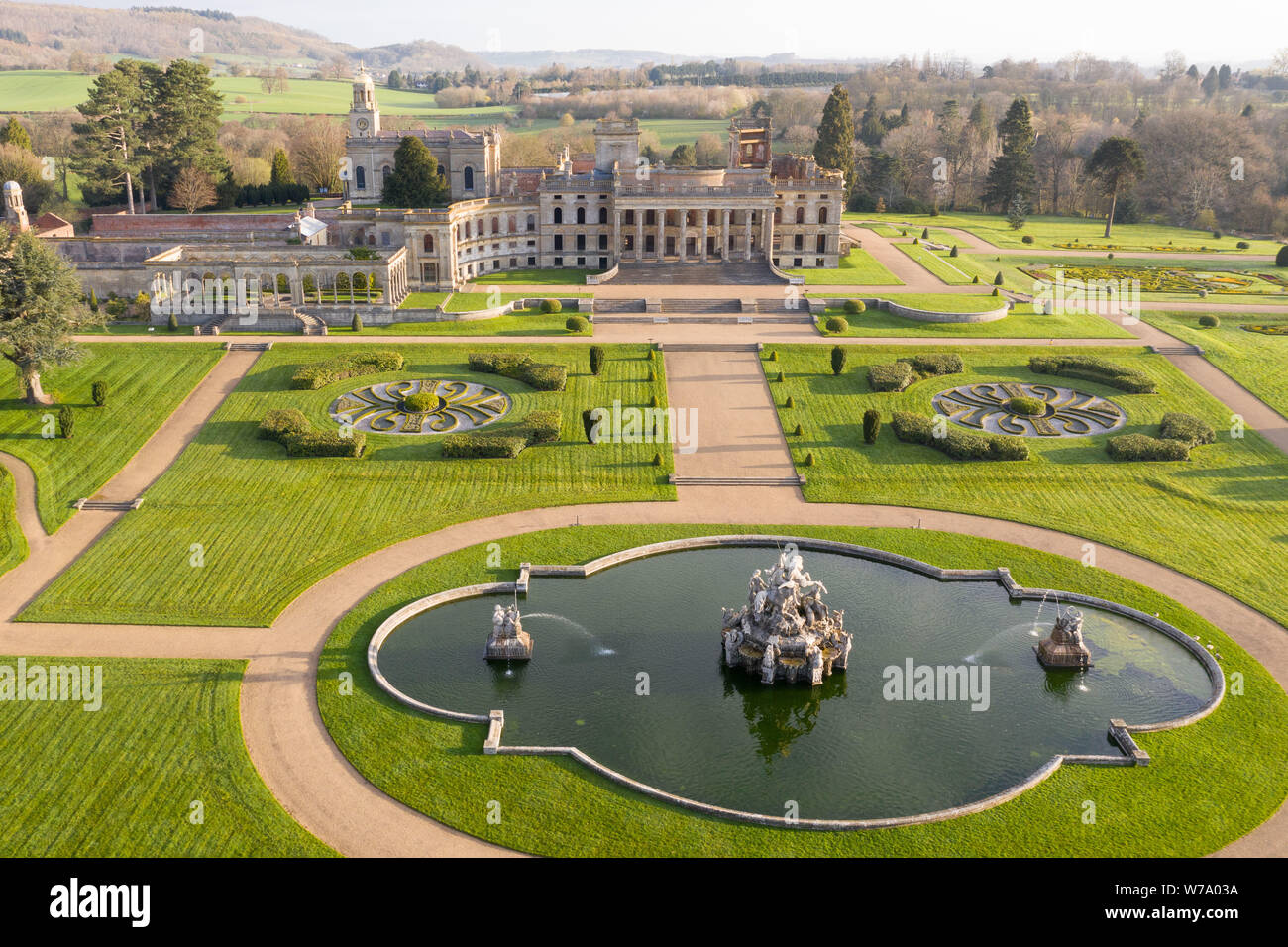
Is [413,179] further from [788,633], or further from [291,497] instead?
[788,633]

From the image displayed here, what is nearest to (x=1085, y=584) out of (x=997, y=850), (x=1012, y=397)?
(x=997, y=850)

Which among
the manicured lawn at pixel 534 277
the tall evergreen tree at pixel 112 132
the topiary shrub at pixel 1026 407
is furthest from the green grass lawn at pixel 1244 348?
the tall evergreen tree at pixel 112 132

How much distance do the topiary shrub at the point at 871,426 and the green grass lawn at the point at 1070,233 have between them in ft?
249

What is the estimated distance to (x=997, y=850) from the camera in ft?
114

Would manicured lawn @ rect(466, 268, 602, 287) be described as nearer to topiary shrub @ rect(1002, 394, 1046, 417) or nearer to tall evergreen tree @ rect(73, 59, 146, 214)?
tall evergreen tree @ rect(73, 59, 146, 214)

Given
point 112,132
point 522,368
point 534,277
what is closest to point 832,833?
point 522,368

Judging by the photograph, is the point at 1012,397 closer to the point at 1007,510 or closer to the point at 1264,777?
the point at 1007,510

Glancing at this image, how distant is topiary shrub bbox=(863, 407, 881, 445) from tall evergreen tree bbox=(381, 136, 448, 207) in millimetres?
60492

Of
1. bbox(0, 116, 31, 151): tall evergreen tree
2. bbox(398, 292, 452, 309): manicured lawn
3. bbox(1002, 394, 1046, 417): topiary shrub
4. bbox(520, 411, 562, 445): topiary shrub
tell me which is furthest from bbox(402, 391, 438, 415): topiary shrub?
bbox(0, 116, 31, 151): tall evergreen tree

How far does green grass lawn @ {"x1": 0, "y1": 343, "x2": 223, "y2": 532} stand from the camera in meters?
65.1

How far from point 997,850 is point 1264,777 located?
11.8 m

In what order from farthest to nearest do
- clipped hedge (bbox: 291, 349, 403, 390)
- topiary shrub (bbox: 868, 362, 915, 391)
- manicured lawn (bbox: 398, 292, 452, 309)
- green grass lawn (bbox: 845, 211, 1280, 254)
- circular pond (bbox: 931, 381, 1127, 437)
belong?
green grass lawn (bbox: 845, 211, 1280, 254) < manicured lawn (bbox: 398, 292, 452, 309) < topiary shrub (bbox: 868, 362, 915, 391) < clipped hedge (bbox: 291, 349, 403, 390) < circular pond (bbox: 931, 381, 1127, 437)

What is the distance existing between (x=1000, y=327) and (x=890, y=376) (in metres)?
21.2

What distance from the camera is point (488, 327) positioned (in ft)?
308
